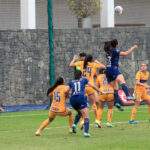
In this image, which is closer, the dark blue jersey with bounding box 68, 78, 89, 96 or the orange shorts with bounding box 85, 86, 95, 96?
the dark blue jersey with bounding box 68, 78, 89, 96

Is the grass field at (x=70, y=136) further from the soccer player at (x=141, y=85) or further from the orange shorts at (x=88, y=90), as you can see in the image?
the orange shorts at (x=88, y=90)

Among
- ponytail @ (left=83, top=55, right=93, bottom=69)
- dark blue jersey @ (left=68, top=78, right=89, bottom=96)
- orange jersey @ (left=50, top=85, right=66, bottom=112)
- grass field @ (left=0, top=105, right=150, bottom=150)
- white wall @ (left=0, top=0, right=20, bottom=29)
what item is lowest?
grass field @ (left=0, top=105, right=150, bottom=150)

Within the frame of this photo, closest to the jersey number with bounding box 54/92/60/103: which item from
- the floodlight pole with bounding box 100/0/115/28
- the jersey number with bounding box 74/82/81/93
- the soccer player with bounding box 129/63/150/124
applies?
the jersey number with bounding box 74/82/81/93

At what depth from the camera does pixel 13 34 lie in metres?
24.3

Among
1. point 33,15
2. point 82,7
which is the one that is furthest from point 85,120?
point 82,7

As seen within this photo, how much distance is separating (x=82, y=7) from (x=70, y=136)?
15.9m

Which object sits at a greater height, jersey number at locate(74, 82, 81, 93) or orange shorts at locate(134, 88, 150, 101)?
jersey number at locate(74, 82, 81, 93)

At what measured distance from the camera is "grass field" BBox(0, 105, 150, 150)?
11539mm

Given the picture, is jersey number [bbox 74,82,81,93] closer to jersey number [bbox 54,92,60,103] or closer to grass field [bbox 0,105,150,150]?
jersey number [bbox 54,92,60,103]

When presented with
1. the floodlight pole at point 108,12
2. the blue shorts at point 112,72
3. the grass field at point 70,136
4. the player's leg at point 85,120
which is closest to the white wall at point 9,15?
the floodlight pole at point 108,12

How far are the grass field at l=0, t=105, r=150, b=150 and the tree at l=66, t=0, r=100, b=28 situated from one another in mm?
10354

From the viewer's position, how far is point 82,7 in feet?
93.7

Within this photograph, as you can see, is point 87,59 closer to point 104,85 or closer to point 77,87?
point 104,85

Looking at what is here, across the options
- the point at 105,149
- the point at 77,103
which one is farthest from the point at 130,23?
the point at 105,149
